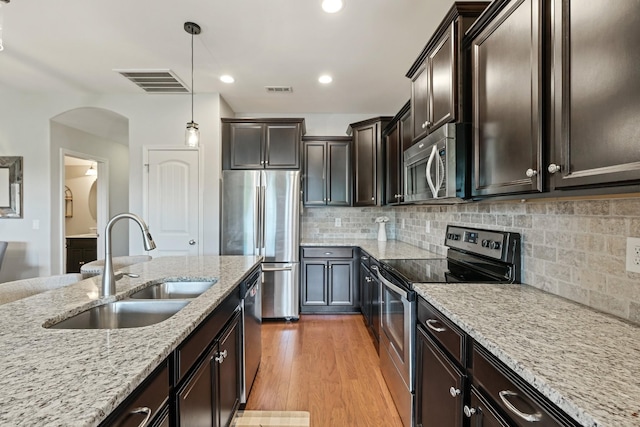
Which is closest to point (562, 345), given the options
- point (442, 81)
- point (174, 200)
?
point (442, 81)

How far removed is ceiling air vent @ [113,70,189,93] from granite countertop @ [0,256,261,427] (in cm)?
250

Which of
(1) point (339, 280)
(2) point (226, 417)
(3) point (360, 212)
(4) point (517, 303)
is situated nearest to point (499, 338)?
(4) point (517, 303)

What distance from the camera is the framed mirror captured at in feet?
12.3

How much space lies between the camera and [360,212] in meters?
4.35

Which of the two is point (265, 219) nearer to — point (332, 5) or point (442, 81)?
point (332, 5)

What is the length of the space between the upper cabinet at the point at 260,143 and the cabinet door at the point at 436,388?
2.68 m

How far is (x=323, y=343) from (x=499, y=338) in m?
2.29

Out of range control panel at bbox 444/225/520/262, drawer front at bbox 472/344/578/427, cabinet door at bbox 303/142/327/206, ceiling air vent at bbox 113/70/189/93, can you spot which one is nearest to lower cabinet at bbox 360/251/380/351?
range control panel at bbox 444/225/520/262

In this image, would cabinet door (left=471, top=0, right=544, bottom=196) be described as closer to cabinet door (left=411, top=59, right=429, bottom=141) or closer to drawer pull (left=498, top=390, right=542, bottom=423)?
cabinet door (left=411, top=59, right=429, bottom=141)

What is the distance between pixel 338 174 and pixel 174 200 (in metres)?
2.03

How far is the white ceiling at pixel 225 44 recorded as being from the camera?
215 centimetres

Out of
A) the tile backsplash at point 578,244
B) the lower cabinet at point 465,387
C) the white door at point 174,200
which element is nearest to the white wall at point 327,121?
the white door at point 174,200

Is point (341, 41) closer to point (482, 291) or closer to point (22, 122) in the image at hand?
point (482, 291)

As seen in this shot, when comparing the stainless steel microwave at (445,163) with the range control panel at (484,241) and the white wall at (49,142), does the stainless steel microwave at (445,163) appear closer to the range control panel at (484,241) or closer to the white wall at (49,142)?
the range control panel at (484,241)
